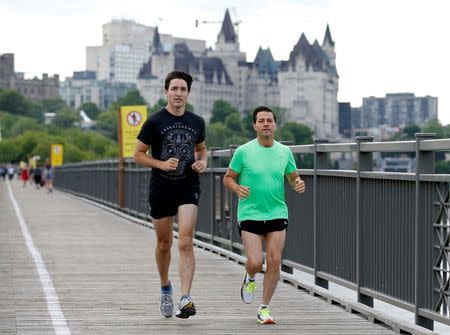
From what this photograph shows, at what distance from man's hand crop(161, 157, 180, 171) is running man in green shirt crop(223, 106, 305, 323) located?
40cm

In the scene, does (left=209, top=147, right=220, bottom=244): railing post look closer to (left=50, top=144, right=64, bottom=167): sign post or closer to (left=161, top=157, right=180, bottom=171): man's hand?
(left=161, top=157, right=180, bottom=171): man's hand

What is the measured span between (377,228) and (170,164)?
178cm

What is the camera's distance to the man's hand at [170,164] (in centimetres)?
1129

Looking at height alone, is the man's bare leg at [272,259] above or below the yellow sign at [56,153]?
above

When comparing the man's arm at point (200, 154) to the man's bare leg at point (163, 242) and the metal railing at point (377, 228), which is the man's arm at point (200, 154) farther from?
the metal railing at point (377, 228)

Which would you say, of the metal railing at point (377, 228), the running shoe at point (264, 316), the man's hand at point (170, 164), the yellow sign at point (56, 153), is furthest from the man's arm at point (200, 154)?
the yellow sign at point (56, 153)

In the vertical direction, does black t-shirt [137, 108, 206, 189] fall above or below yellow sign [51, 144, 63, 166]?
above

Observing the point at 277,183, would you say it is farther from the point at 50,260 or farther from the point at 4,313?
the point at 50,260

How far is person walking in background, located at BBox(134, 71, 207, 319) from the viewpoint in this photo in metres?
11.4

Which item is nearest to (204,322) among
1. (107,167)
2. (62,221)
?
(62,221)

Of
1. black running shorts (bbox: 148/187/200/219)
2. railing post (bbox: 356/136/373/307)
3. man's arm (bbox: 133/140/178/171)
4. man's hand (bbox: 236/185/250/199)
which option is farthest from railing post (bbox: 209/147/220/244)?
man's hand (bbox: 236/185/250/199)

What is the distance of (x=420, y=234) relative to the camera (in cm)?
1071

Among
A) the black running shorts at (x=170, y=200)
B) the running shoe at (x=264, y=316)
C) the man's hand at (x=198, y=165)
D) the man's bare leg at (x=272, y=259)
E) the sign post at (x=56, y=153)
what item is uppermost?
the man's hand at (x=198, y=165)

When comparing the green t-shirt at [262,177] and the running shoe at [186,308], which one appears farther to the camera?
the running shoe at [186,308]
